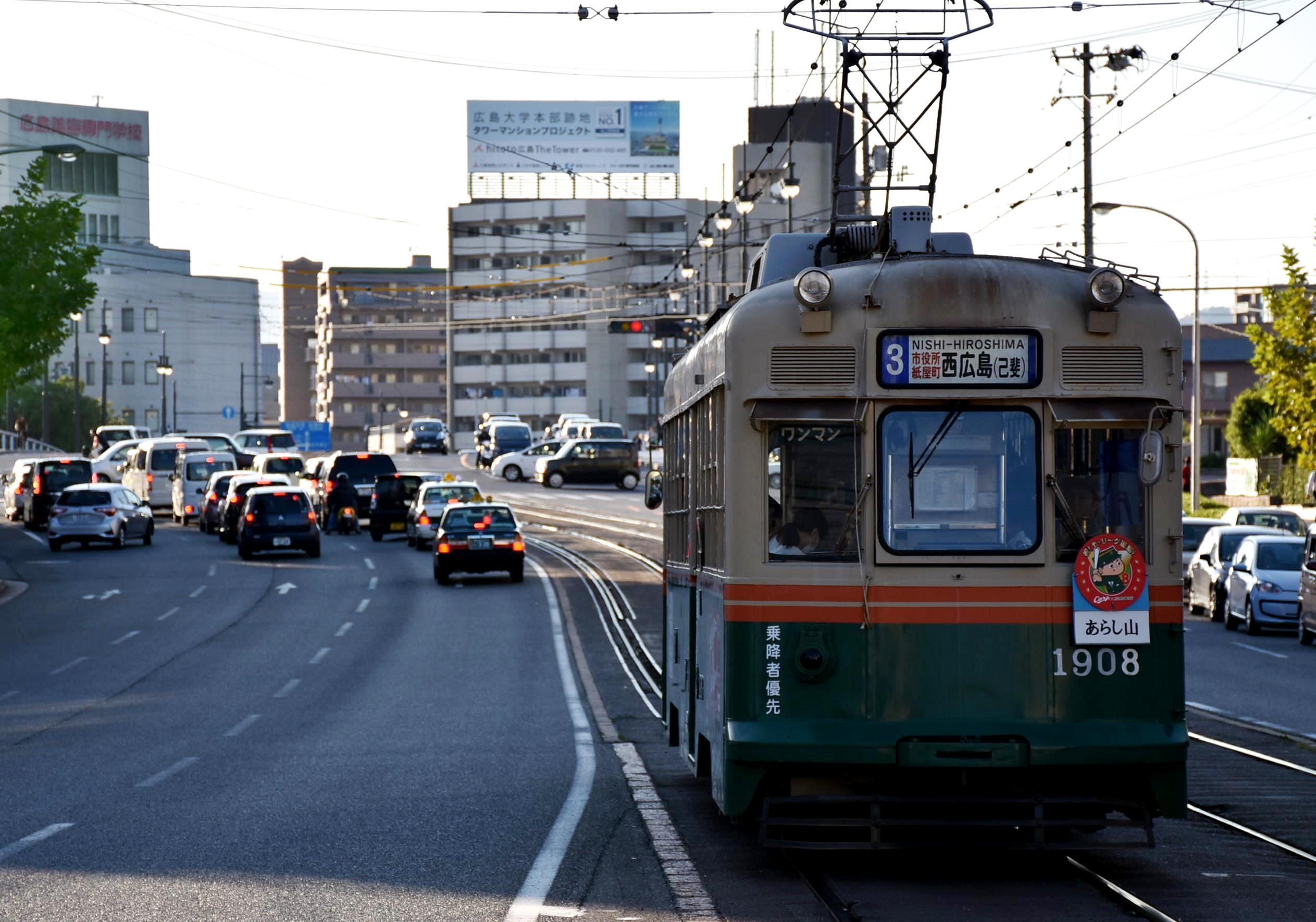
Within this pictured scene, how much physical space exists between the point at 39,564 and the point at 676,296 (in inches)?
2136

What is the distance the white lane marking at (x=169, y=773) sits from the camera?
13.6m

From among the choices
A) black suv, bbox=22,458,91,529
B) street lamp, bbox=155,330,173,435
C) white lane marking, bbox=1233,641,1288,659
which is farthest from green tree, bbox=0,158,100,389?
street lamp, bbox=155,330,173,435

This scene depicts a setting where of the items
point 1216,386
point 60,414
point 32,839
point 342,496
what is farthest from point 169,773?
point 60,414

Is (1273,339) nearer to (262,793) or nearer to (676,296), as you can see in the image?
(262,793)

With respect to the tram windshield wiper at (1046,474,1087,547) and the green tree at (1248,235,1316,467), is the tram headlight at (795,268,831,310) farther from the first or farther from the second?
the green tree at (1248,235,1316,467)

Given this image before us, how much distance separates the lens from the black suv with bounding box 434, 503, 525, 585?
36250 mm

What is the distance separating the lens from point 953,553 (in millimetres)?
8992

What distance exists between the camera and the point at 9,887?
29.7 feet

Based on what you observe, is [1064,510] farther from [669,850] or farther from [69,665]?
[69,665]

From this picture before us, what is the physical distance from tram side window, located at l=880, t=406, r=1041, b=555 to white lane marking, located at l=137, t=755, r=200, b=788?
699 cm

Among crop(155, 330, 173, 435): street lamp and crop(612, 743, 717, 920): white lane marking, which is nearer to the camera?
crop(612, 743, 717, 920): white lane marking

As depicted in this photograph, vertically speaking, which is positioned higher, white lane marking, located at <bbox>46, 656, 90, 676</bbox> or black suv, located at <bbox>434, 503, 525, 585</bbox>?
black suv, located at <bbox>434, 503, 525, 585</bbox>

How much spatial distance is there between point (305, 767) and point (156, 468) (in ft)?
153

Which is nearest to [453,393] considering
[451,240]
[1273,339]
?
[451,240]
